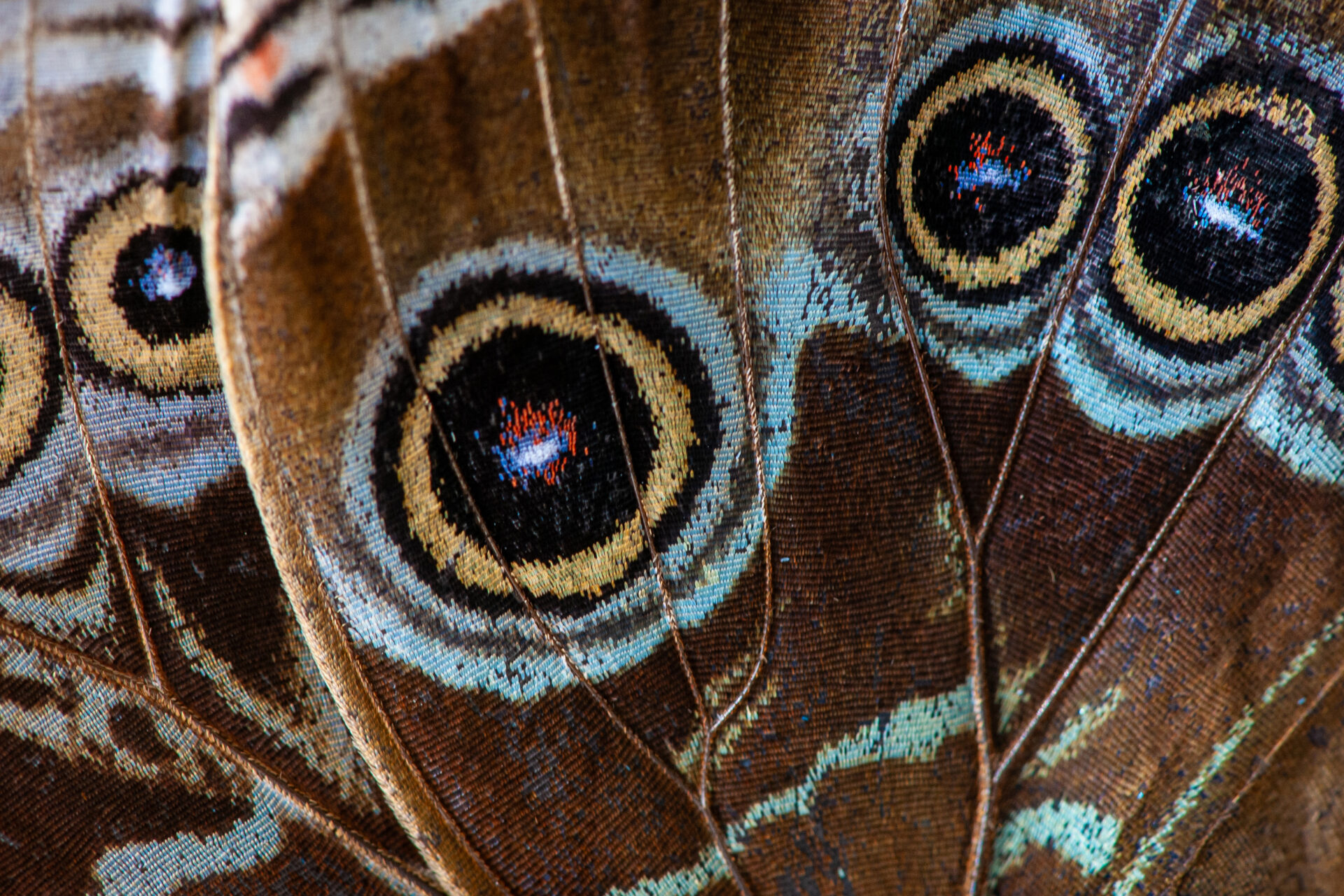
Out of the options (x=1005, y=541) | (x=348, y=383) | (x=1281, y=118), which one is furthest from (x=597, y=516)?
(x=1281, y=118)

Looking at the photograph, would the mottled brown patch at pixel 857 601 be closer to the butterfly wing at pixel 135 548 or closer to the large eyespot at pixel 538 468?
the large eyespot at pixel 538 468

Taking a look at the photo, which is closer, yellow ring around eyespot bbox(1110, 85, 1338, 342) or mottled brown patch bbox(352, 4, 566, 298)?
mottled brown patch bbox(352, 4, 566, 298)

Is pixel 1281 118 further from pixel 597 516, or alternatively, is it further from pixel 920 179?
pixel 597 516

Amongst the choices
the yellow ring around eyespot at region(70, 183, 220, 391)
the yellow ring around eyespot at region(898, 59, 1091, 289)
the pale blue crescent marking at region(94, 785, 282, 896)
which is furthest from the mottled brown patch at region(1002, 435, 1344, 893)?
the yellow ring around eyespot at region(70, 183, 220, 391)

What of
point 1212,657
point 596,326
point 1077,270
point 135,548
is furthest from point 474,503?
point 1212,657

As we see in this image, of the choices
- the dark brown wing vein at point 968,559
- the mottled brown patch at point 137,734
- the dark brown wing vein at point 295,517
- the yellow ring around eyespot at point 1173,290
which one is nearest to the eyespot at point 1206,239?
the yellow ring around eyespot at point 1173,290

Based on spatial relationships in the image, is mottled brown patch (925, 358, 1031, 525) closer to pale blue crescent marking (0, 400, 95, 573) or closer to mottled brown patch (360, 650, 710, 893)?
mottled brown patch (360, 650, 710, 893)
